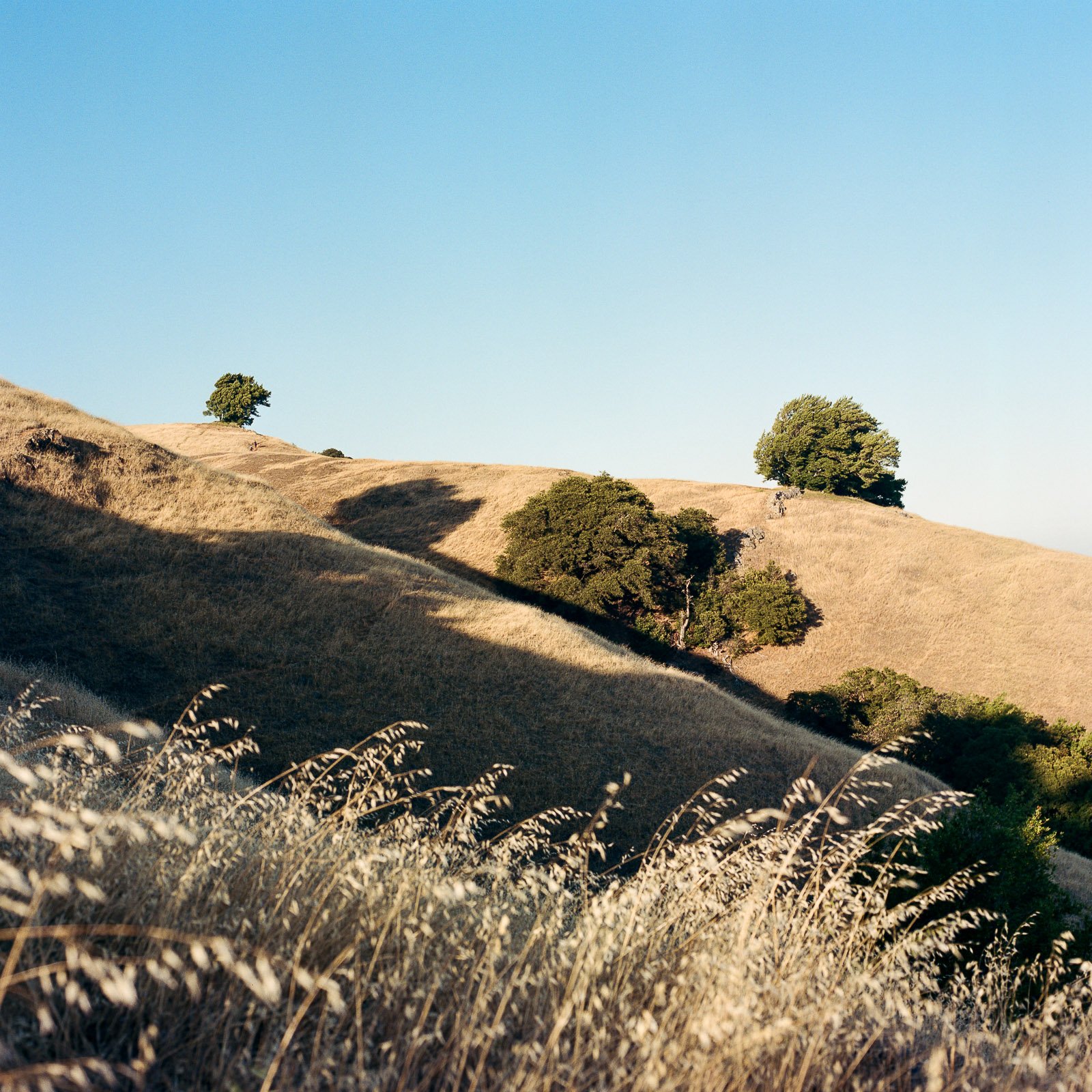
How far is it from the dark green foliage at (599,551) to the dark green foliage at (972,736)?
1007cm

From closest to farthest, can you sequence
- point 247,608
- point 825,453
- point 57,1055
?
point 57,1055 < point 247,608 < point 825,453

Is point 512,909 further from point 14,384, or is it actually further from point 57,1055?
point 14,384

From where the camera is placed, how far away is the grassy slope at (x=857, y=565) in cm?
4256

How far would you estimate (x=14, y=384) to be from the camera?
3775 centimetres

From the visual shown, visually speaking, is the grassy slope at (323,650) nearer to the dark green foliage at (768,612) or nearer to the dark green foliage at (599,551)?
the dark green foliage at (599,551)

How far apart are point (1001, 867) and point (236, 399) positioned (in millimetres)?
93496

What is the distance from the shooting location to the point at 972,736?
107 feet

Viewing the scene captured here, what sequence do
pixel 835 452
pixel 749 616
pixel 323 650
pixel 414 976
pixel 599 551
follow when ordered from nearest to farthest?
pixel 414 976, pixel 323 650, pixel 599 551, pixel 749 616, pixel 835 452

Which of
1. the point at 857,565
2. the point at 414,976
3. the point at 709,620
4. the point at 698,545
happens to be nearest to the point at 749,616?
the point at 709,620

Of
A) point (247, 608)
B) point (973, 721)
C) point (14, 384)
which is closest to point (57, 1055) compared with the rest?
point (247, 608)

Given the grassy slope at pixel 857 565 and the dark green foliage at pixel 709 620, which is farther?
the dark green foliage at pixel 709 620

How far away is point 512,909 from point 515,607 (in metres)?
26.0

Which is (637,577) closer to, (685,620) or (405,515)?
(685,620)

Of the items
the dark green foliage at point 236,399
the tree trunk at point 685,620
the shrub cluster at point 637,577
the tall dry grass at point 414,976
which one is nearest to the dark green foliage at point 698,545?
the shrub cluster at point 637,577
